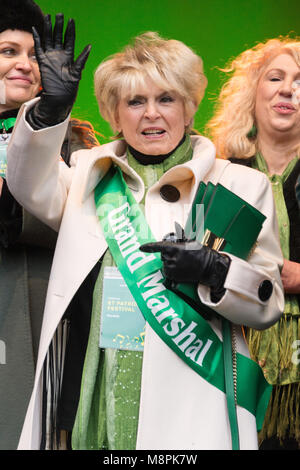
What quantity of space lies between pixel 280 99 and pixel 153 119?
809 mm

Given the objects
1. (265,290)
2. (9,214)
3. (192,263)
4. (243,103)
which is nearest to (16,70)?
(9,214)

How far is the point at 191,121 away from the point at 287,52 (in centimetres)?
78

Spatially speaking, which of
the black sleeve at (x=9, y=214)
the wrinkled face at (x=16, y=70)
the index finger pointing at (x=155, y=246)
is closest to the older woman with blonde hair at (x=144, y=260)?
the index finger pointing at (x=155, y=246)

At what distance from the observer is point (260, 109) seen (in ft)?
10.1

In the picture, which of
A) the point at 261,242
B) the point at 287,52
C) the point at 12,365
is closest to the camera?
the point at 261,242

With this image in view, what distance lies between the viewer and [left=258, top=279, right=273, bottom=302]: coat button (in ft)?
7.06

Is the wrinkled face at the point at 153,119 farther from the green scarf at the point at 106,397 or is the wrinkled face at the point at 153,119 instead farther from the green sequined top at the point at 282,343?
the green sequined top at the point at 282,343

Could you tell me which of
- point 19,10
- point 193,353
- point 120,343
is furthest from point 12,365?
point 19,10

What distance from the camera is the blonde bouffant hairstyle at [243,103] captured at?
3.06m

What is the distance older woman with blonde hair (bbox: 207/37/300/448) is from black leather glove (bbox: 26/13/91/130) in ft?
3.24

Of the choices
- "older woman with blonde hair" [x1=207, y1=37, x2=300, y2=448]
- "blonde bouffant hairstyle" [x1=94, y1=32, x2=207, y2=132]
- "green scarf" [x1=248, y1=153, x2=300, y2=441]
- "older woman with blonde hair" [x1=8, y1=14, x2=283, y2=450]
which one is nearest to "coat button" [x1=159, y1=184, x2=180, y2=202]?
"older woman with blonde hair" [x1=8, y1=14, x2=283, y2=450]

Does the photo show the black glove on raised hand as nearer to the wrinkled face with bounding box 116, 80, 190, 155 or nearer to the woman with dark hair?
the wrinkled face with bounding box 116, 80, 190, 155

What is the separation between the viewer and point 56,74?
2.16 metres
